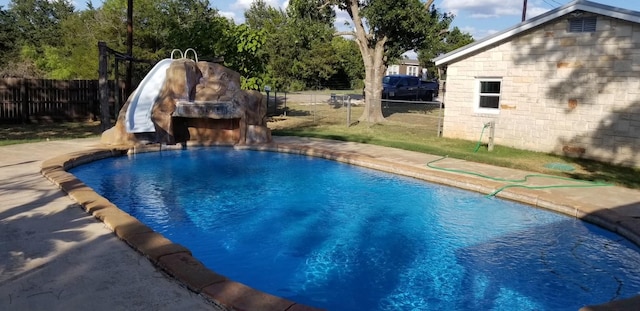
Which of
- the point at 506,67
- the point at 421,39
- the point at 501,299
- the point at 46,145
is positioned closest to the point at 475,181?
the point at 501,299

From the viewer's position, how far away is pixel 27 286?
3.72 metres

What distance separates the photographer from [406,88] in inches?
1249

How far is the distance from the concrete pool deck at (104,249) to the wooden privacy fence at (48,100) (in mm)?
9830

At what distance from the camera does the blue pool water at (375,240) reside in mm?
4949

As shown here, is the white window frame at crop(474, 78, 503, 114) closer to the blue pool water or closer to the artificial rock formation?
the blue pool water

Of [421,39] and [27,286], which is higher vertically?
[421,39]

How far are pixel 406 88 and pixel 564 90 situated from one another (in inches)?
781

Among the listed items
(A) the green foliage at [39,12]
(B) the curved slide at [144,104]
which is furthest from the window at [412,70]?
(B) the curved slide at [144,104]

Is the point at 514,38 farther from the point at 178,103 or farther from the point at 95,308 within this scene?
the point at 95,308

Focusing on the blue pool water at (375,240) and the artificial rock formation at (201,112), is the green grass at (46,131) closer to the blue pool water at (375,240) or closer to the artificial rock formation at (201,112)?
the artificial rock formation at (201,112)

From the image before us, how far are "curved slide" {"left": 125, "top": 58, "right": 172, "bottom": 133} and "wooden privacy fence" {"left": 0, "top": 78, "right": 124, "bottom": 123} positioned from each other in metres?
7.32

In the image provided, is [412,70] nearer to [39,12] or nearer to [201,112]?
[39,12]

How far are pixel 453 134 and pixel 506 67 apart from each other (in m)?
2.69

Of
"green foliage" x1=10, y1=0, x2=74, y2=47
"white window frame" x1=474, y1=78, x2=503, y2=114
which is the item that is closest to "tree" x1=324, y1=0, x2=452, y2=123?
"white window frame" x1=474, y1=78, x2=503, y2=114
